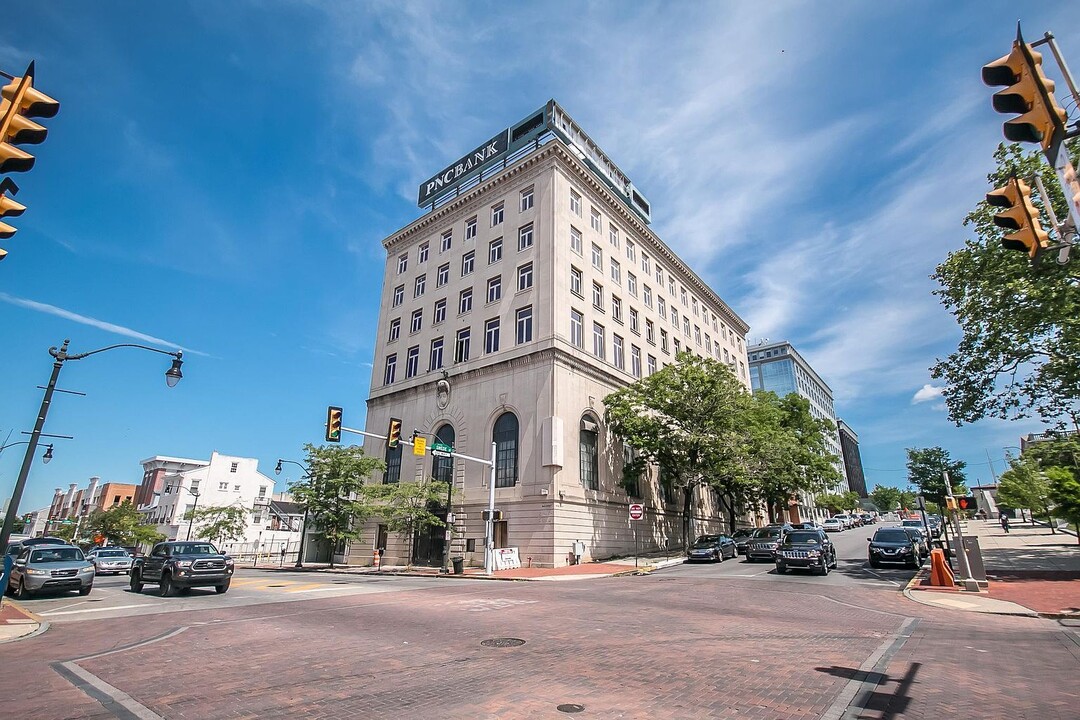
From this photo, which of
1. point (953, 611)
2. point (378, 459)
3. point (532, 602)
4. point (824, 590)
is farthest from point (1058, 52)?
point (378, 459)

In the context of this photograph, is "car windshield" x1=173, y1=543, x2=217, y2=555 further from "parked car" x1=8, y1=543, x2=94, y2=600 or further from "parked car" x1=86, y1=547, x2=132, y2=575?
"parked car" x1=86, y1=547, x2=132, y2=575

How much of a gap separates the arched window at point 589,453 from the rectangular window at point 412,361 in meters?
15.3

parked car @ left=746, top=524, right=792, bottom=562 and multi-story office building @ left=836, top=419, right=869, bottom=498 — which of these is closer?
parked car @ left=746, top=524, right=792, bottom=562

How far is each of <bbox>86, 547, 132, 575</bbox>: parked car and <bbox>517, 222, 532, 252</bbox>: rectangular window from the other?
3306cm

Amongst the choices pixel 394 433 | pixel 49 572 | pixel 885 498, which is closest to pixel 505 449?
pixel 394 433

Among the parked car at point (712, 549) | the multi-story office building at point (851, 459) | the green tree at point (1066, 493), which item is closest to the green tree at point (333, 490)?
the parked car at point (712, 549)

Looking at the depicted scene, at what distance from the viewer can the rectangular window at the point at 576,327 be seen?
119 ft

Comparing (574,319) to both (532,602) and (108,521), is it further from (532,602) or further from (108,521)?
(108,521)

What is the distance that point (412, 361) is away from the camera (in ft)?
143

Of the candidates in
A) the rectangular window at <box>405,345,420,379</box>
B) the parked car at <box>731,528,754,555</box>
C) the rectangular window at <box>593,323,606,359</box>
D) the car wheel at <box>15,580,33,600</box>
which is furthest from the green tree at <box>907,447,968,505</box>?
the car wheel at <box>15,580,33,600</box>

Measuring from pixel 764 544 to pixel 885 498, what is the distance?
147 metres

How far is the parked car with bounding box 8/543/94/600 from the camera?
18.0 meters

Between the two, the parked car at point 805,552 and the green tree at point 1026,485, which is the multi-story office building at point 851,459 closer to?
the green tree at point 1026,485

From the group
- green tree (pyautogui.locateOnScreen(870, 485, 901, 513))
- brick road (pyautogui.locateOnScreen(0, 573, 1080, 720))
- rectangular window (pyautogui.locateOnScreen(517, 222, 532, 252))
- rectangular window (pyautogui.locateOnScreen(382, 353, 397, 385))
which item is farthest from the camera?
green tree (pyautogui.locateOnScreen(870, 485, 901, 513))
